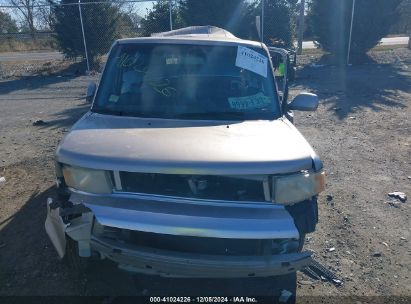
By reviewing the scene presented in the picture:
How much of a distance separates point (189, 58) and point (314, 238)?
7.08ft

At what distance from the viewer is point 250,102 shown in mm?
3541

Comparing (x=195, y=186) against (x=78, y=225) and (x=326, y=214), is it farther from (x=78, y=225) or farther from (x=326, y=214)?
(x=326, y=214)

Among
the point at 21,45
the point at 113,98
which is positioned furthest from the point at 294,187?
the point at 21,45

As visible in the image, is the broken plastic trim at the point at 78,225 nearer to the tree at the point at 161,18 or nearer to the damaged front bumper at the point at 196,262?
the damaged front bumper at the point at 196,262

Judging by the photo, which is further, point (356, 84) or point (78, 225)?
point (356, 84)

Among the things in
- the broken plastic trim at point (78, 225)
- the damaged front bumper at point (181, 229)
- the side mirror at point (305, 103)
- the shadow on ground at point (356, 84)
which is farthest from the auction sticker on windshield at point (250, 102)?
the shadow on ground at point (356, 84)

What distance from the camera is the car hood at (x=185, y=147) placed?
2.51 meters

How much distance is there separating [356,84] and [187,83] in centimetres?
990

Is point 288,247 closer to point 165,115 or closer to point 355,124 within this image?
point 165,115

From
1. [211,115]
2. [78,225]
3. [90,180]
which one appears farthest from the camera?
[211,115]

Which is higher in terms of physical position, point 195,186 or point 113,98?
point 113,98

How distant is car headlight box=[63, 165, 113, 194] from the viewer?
2631 millimetres

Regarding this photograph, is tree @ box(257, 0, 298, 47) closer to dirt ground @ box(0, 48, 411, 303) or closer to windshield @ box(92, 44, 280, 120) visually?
dirt ground @ box(0, 48, 411, 303)

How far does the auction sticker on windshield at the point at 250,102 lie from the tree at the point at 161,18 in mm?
12379
